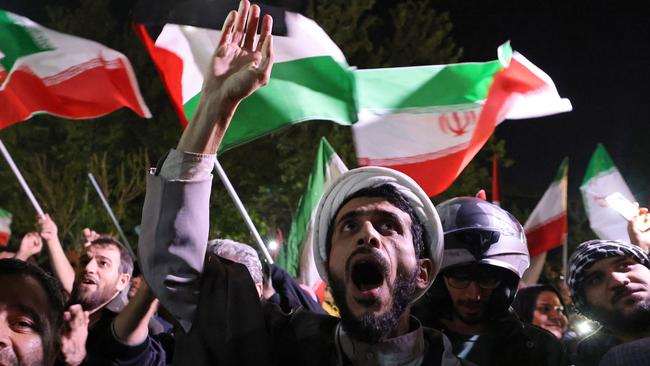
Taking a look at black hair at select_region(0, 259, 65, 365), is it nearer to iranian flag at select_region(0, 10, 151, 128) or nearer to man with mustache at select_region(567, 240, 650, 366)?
man with mustache at select_region(567, 240, 650, 366)

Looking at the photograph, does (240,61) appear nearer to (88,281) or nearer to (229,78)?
(229,78)

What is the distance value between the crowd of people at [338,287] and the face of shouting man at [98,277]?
647mm

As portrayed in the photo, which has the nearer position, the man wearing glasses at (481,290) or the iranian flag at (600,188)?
the man wearing glasses at (481,290)

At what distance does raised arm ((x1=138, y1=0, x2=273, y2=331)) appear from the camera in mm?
2070

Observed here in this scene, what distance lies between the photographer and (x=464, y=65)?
6312 millimetres

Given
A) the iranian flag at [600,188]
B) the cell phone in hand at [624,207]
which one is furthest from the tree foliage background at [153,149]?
the cell phone in hand at [624,207]

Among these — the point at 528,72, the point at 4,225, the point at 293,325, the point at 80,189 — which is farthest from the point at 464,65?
the point at 80,189

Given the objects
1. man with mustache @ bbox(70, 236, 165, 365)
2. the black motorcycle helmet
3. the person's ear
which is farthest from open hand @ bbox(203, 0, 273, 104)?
the black motorcycle helmet

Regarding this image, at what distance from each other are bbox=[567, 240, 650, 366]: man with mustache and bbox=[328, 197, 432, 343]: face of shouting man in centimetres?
123

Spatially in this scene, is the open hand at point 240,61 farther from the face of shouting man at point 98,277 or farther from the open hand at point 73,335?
the face of shouting man at point 98,277

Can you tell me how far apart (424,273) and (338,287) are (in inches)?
12.3

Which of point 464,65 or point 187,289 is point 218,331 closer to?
point 187,289

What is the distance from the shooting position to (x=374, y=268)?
7.70 ft

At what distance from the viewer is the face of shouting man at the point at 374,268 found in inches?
90.3
